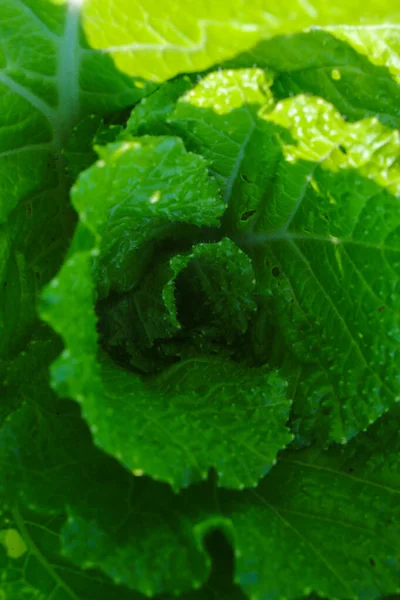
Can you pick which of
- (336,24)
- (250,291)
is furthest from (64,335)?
(336,24)

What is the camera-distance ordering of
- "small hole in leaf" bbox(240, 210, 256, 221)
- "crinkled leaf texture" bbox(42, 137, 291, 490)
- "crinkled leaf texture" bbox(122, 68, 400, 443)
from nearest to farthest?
"crinkled leaf texture" bbox(42, 137, 291, 490)
"crinkled leaf texture" bbox(122, 68, 400, 443)
"small hole in leaf" bbox(240, 210, 256, 221)

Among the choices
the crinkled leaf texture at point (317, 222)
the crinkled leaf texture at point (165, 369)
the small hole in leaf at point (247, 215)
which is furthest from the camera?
the small hole in leaf at point (247, 215)

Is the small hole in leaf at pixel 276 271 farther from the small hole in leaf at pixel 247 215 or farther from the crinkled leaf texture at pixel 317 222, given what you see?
the small hole in leaf at pixel 247 215

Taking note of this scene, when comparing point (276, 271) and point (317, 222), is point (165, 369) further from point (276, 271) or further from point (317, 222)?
point (317, 222)

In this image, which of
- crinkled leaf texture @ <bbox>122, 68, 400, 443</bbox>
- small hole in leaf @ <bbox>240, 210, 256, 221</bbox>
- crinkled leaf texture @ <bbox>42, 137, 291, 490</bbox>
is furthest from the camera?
small hole in leaf @ <bbox>240, 210, 256, 221</bbox>

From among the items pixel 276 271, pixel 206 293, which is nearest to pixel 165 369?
pixel 206 293

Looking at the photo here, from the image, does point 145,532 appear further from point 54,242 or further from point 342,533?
point 54,242

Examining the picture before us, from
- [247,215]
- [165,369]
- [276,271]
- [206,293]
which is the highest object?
[247,215]

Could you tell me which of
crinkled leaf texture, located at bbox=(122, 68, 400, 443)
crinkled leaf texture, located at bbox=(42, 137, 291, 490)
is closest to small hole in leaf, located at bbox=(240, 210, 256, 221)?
crinkled leaf texture, located at bbox=(122, 68, 400, 443)

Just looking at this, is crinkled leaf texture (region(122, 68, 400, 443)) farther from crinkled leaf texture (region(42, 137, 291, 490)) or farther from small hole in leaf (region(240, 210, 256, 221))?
crinkled leaf texture (region(42, 137, 291, 490))

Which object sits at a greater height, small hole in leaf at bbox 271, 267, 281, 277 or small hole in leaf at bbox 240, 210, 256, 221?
small hole in leaf at bbox 240, 210, 256, 221

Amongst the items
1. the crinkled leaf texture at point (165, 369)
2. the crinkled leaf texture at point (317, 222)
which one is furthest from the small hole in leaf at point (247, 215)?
the crinkled leaf texture at point (165, 369)
